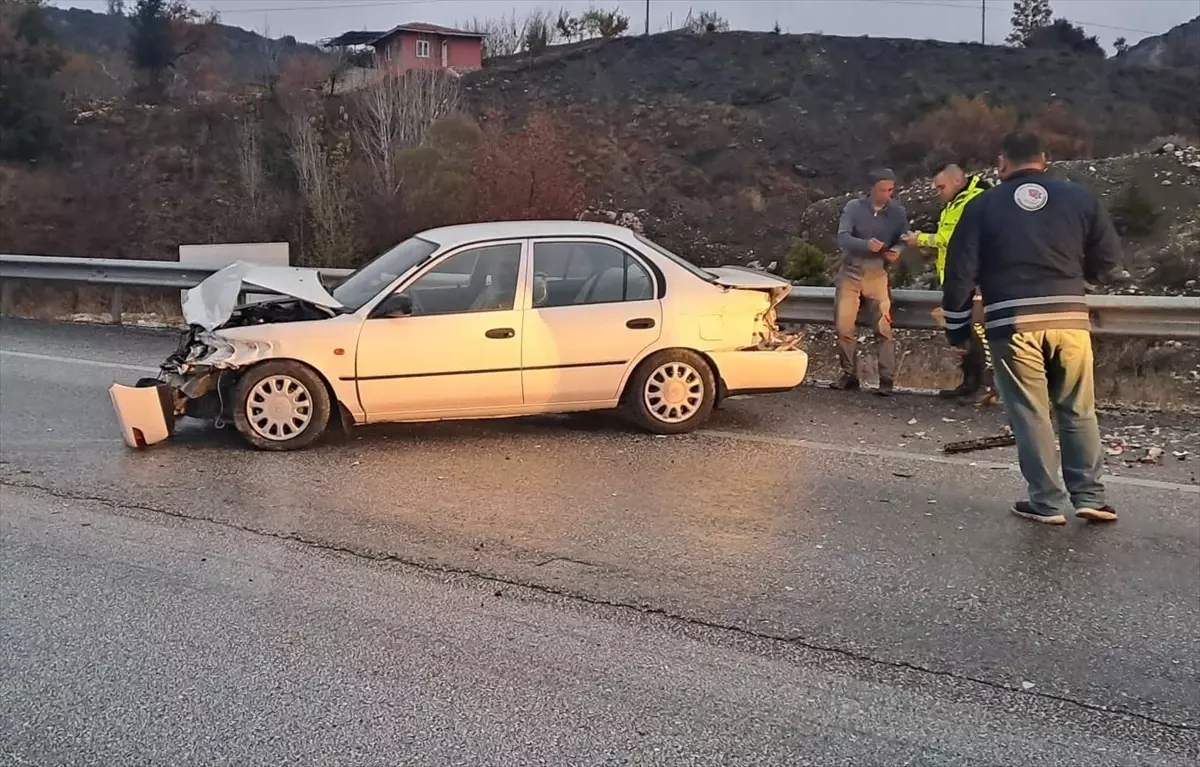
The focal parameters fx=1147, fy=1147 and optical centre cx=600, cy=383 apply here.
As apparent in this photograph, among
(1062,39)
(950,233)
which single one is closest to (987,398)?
(950,233)

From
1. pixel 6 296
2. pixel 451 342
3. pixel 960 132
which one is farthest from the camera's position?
pixel 960 132

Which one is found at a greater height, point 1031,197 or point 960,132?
point 960,132

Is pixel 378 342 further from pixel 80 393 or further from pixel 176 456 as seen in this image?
pixel 80 393

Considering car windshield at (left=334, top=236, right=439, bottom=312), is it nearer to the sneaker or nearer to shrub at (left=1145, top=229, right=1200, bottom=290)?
the sneaker

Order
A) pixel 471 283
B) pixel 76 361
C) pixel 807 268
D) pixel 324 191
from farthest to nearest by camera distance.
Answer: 1. pixel 324 191
2. pixel 807 268
3. pixel 76 361
4. pixel 471 283

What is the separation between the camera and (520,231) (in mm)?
7793

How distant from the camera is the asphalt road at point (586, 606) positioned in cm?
369

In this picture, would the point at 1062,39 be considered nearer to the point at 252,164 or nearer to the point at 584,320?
the point at 252,164

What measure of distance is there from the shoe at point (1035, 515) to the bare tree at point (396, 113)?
29.8 m

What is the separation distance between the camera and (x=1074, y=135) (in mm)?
52406

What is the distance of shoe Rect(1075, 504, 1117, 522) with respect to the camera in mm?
5820

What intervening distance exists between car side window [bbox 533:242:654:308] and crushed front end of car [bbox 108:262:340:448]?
1.41 metres

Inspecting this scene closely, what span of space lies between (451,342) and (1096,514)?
3.92 m

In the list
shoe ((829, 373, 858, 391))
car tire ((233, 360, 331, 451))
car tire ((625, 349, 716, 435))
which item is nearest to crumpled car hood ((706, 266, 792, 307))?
car tire ((625, 349, 716, 435))
